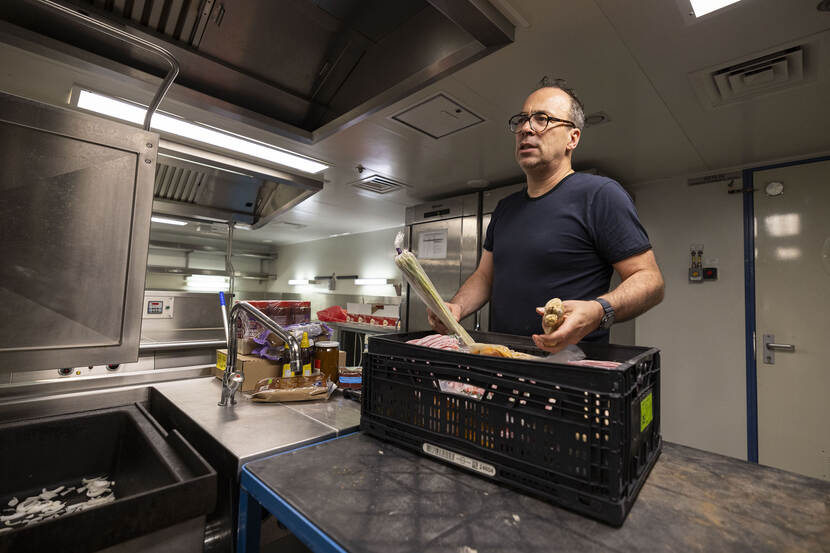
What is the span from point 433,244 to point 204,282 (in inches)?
226

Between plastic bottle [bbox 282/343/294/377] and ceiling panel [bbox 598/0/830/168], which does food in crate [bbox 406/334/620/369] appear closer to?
plastic bottle [bbox 282/343/294/377]

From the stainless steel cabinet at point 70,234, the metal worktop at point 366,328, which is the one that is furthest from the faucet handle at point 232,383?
the metal worktop at point 366,328

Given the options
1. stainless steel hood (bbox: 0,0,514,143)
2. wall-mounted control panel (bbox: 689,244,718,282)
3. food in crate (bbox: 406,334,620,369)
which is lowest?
food in crate (bbox: 406,334,620,369)

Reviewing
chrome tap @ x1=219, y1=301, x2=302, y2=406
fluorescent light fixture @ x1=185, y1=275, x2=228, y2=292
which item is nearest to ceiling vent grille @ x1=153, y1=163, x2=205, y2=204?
chrome tap @ x1=219, y1=301, x2=302, y2=406

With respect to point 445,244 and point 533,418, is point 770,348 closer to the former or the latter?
point 445,244

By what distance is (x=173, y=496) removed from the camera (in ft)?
2.28

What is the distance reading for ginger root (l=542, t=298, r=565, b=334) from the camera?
72 centimetres

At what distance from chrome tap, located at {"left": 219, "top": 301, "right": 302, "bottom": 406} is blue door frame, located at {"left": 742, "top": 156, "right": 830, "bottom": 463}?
2840 millimetres

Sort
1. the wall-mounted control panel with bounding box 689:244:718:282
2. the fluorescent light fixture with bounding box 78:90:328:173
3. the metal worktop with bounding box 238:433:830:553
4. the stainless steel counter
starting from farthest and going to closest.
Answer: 1. the wall-mounted control panel with bounding box 689:244:718:282
2. the fluorescent light fixture with bounding box 78:90:328:173
3. the stainless steel counter
4. the metal worktop with bounding box 238:433:830:553

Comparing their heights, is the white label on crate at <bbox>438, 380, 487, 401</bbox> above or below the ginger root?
below

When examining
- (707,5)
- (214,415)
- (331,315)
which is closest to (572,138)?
(707,5)

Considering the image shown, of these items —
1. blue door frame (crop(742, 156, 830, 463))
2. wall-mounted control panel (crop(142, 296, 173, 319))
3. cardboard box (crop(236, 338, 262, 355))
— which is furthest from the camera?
wall-mounted control panel (crop(142, 296, 173, 319))

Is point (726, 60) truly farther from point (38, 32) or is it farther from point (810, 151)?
point (38, 32)

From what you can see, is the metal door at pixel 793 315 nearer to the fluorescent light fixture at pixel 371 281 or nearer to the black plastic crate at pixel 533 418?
the black plastic crate at pixel 533 418
